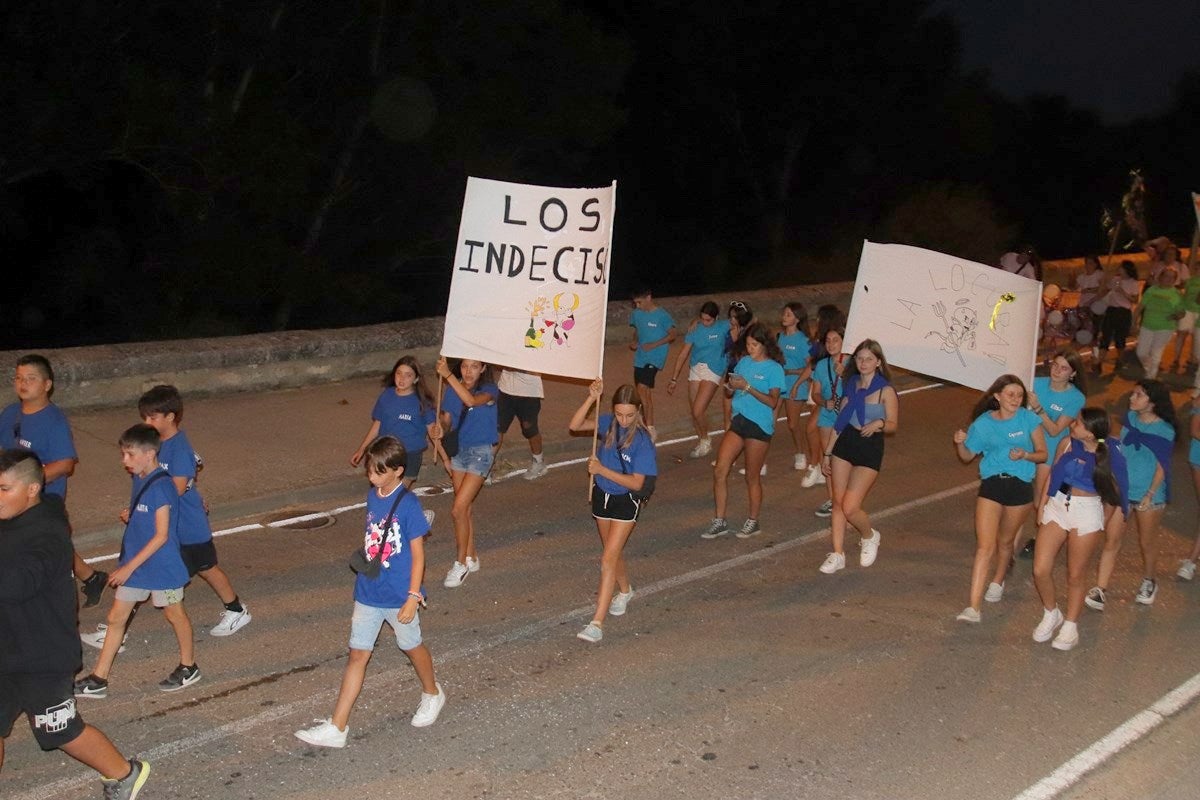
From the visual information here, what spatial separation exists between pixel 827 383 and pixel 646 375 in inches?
93.1

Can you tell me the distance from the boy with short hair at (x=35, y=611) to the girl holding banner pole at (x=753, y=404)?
17.5 ft

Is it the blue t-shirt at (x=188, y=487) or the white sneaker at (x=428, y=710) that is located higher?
the blue t-shirt at (x=188, y=487)

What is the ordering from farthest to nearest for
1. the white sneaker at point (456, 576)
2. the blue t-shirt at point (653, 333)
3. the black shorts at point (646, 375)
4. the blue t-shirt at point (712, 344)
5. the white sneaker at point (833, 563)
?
the black shorts at point (646, 375) → the blue t-shirt at point (653, 333) → the blue t-shirt at point (712, 344) → the white sneaker at point (833, 563) → the white sneaker at point (456, 576)

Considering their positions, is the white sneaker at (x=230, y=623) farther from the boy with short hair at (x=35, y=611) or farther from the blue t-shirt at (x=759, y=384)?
the blue t-shirt at (x=759, y=384)

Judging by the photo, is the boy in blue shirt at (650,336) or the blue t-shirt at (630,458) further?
the boy in blue shirt at (650,336)

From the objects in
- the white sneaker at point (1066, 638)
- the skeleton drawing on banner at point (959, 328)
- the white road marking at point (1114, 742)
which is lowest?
the white road marking at point (1114, 742)

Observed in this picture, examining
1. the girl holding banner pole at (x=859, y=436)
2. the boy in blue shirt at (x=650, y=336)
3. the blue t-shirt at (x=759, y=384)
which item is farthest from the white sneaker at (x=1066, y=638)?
the boy in blue shirt at (x=650, y=336)

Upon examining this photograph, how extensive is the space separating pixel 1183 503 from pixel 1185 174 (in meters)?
50.4

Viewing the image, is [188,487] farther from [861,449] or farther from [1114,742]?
[1114,742]

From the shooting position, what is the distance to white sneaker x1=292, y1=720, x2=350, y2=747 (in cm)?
612

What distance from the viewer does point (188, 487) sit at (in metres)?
6.92

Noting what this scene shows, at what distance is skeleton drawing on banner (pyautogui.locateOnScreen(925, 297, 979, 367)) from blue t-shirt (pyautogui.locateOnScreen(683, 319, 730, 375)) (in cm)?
275

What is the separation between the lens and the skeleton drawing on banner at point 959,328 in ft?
29.9

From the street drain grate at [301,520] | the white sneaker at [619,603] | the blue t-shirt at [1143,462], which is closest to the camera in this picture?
the white sneaker at [619,603]
